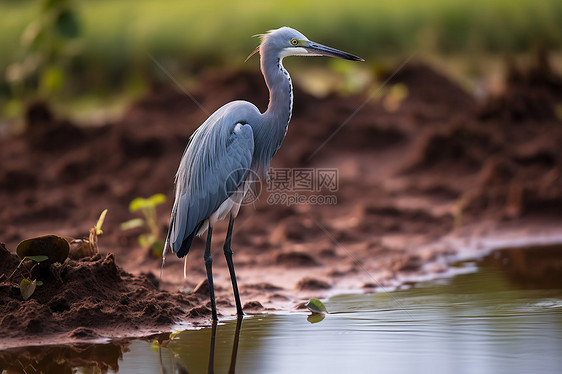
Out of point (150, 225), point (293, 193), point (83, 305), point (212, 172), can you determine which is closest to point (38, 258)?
point (83, 305)

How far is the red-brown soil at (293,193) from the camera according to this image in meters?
5.62

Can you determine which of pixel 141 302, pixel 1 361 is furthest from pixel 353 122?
pixel 1 361

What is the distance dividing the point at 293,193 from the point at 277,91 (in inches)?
144

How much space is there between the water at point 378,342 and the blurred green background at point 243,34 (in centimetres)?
1005

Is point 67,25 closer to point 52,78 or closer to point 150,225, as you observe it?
point 52,78

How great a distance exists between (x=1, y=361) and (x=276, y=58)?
3064 millimetres

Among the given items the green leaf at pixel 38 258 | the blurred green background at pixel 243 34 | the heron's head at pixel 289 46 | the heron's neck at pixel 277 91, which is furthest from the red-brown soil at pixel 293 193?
the blurred green background at pixel 243 34

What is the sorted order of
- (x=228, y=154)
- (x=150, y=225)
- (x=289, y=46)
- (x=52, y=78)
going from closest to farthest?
(x=228, y=154) → (x=289, y=46) → (x=150, y=225) → (x=52, y=78)

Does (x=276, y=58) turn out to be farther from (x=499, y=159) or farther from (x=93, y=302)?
(x=499, y=159)

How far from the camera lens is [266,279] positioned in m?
7.02

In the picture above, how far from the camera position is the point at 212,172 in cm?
614

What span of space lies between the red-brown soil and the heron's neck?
1.39m

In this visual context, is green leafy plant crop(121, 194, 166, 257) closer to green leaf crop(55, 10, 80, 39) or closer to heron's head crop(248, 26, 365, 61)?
heron's head crop(248, 26, 365, 61)

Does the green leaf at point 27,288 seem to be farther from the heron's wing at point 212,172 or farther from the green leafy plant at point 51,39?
the green leafy plant at point 51,39
